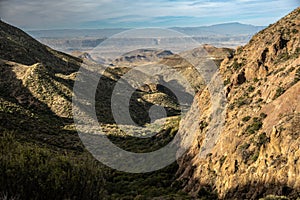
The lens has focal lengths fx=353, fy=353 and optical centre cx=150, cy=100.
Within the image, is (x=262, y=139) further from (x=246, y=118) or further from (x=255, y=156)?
(x=246, y=118)

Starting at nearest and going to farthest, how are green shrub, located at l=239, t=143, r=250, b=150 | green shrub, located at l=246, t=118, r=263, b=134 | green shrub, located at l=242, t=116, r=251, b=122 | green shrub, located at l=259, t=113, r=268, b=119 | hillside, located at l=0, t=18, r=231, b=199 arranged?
hillside, located at l=0, t=18, r=231, b=199 → green shrub, located at l=239, t=143, r=250, b=150 → green shrub, located at l=246, t=118, r=263, b=134 → green shrub, located at l=259, t=113, r=268, b=119 → green shrub, located at l=242, t=116, r=251, b=122

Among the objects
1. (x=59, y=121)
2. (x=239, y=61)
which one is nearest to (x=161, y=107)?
(x=59, y=121)

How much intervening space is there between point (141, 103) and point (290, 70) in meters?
91.7

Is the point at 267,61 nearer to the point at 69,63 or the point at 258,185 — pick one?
the point at 258,185

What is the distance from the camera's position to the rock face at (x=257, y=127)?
23.8m

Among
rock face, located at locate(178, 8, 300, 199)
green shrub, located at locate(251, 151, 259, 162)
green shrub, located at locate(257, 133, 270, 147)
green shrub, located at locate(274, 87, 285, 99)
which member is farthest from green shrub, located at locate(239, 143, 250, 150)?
green shrub, located at locate(274, 87, 285, 99)

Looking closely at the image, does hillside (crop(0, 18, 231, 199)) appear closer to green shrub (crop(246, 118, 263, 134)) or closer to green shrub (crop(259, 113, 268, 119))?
green shrub (crop(246, 118, 263, 134))

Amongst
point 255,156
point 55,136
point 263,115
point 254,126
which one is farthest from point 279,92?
point 55,136

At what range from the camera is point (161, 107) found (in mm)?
128625

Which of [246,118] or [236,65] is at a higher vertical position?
[236,65]

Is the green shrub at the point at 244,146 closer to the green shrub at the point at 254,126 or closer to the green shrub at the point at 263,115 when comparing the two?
the green shrub at the point at 254,126

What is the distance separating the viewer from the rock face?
23766 millimetres

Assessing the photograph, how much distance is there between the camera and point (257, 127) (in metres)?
29.2

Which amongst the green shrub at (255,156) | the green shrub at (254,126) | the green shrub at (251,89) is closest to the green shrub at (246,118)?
the green shrub at (254,126)
